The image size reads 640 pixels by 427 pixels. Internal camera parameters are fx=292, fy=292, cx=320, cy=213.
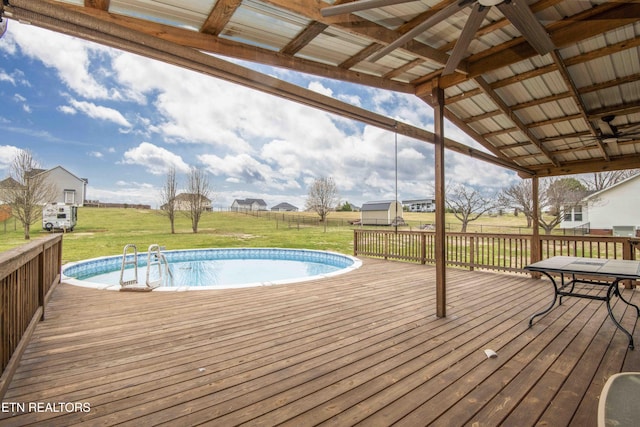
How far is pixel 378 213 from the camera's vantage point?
23750mm

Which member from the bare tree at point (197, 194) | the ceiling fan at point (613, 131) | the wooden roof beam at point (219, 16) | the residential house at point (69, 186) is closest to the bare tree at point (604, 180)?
the ceiling fan at point (613, 131)

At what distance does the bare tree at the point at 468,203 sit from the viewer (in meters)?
18.3

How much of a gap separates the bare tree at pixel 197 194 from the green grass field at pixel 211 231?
1.25m

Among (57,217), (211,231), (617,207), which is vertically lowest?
(211,231)

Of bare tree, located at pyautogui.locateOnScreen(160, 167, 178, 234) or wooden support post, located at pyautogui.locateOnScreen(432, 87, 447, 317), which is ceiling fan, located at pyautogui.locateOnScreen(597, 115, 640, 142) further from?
bare tree, located at pyautogui.locateOnScreen(160, 167, 178, 234)

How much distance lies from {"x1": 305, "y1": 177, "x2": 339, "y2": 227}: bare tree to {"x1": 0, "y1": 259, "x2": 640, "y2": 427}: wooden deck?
1807 cm

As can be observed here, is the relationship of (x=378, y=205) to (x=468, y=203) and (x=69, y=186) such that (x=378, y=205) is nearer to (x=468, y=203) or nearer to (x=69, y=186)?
(x=468, y=203)

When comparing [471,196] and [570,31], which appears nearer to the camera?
[570,31]

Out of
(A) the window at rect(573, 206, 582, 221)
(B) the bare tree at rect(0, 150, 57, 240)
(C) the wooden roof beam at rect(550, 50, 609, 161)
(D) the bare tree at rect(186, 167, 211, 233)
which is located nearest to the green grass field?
(B) the bare tree at rect(0, 150, 57, 240)

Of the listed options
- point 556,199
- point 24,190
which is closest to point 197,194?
point 24,190

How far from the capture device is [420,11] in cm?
246

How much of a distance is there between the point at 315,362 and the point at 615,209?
21.0 metres

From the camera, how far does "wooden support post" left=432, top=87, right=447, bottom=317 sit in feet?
11.7

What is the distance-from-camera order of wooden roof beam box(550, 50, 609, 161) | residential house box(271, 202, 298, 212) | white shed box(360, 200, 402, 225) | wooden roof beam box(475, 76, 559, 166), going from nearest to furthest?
wooden roof beam box(550, 50, 609, 161)
wooden roof beam box(475, 76, 559, 166)
white shed box(360, 200, 402, 225)
residential house box(271, 202, 298, 212)
